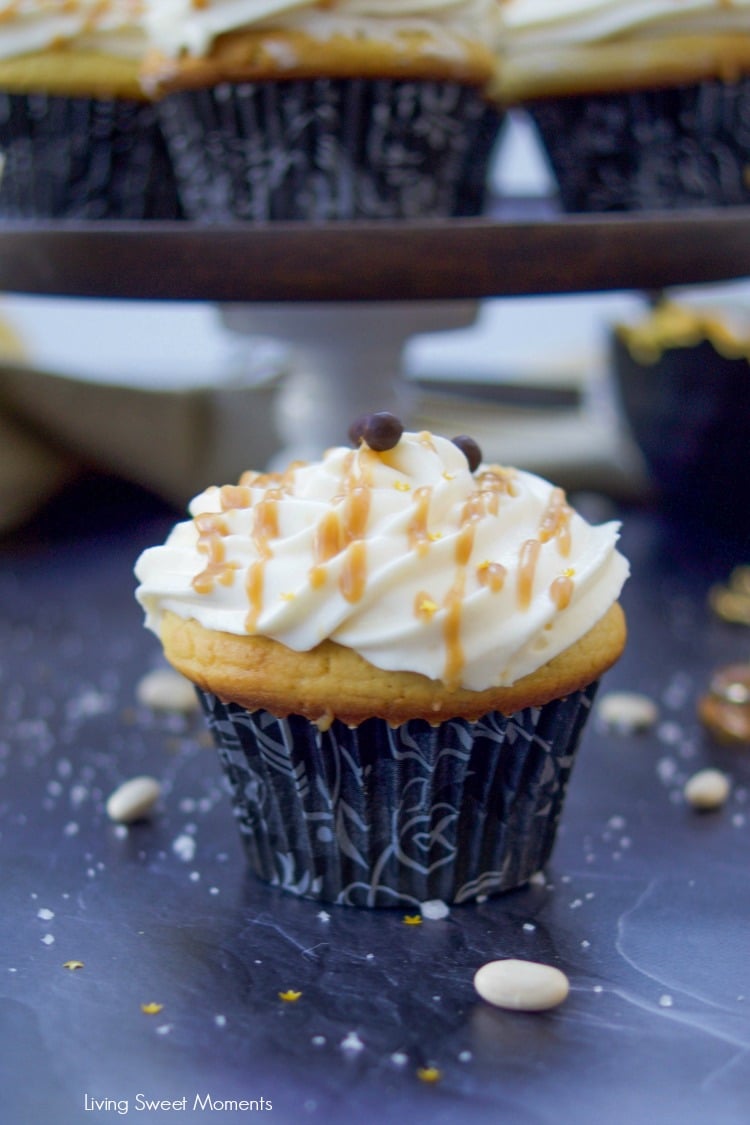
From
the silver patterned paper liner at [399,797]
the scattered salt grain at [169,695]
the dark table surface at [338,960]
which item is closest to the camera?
the dark table surface at [338,960]

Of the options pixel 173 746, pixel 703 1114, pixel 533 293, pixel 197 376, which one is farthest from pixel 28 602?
pixel 703 1114

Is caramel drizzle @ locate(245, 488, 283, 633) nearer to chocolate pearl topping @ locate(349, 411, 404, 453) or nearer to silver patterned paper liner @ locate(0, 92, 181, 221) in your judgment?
chocolate pearl topping @ locate(349, 411, 404, 453)

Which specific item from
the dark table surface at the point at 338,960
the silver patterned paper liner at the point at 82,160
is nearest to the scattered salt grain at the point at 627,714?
the dark table surface at the point at 338,960

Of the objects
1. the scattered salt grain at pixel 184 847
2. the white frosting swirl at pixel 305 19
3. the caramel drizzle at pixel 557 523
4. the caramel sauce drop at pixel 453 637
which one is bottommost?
the scattered salt grain at pixel 184 847

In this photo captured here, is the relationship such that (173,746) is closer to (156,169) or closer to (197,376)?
(156,169)

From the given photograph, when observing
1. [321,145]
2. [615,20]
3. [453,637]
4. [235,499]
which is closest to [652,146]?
[615,20]

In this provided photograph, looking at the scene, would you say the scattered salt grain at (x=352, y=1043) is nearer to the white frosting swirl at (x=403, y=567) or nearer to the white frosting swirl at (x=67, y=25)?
the white frosting swirl at (x=403, y=567)
